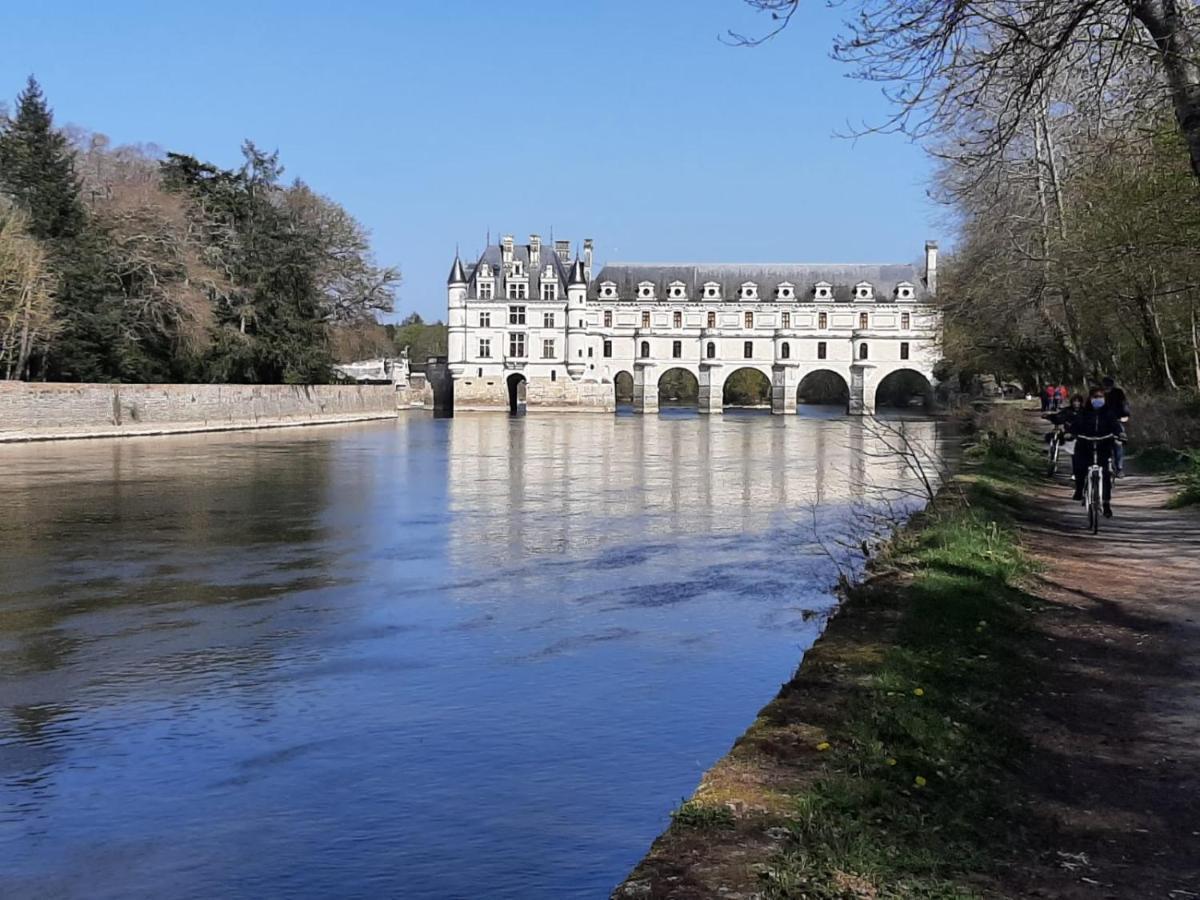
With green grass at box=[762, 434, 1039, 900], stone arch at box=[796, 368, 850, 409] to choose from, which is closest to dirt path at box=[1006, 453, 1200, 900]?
green grass at box=[762, 434, 1039, 900]

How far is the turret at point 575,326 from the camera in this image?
2958 inches

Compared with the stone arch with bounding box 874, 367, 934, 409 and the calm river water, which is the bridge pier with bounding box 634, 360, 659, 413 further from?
the calm river water

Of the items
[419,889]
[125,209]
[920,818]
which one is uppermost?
[125,209]

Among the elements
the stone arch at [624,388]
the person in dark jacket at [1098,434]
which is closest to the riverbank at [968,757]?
the person in dark jacket at [1098,434]

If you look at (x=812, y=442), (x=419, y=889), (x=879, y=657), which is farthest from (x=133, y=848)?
(x=812, y=442)

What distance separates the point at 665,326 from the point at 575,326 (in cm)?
737

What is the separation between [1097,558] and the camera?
10562 mm

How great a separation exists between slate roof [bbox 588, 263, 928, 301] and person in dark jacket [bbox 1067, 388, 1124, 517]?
67.9 metres

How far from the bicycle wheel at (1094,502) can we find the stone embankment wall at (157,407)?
3058 cm

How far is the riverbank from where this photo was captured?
3918mm

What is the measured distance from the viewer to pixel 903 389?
3423 inches

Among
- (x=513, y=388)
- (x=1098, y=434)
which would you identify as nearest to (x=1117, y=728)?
(x=1098, y=434)

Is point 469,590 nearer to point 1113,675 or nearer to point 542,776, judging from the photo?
point 542,776

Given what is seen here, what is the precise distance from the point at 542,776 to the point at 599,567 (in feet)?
22.7
